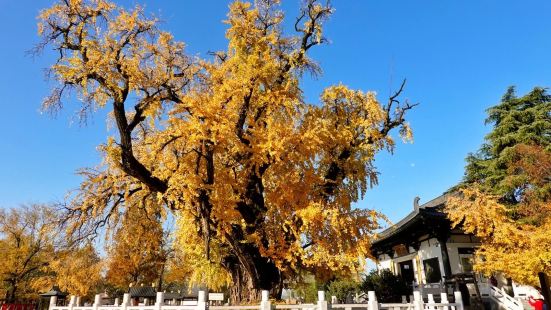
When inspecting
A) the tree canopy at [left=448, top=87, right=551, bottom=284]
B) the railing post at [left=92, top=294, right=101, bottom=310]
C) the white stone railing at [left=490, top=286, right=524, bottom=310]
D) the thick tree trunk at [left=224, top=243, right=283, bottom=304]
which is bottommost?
the white stone railing at [left=490, top=286, right=524, bottom=310]

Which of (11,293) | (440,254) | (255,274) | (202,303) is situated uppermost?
(440,254)

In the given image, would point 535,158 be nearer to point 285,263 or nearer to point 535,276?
point 535,276

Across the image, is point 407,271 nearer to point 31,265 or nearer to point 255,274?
point 255,274

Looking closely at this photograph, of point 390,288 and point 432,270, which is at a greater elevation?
point 432,270

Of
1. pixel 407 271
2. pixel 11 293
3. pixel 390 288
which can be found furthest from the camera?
pixel 11 293

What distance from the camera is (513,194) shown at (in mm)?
18422

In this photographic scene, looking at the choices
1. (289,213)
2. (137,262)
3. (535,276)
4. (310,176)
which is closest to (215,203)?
(289,213)

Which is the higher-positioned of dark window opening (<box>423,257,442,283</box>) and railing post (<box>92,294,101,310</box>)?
dark window opening (<box>423,257,442,283</box>)

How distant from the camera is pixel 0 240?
26953mm

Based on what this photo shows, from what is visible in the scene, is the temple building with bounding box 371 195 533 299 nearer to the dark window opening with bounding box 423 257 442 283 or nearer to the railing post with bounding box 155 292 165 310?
the dark window opening with bounding box 423 257 442 283

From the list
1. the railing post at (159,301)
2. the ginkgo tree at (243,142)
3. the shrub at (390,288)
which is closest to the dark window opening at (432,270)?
the shrub at (390,288)

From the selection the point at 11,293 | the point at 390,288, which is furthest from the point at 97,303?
the point at 11,293

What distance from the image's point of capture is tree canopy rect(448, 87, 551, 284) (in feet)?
37.7

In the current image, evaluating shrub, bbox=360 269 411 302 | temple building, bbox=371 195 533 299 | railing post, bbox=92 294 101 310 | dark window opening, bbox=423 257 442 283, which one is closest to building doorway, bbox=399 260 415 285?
temple building, bbox=371 195 533 299
